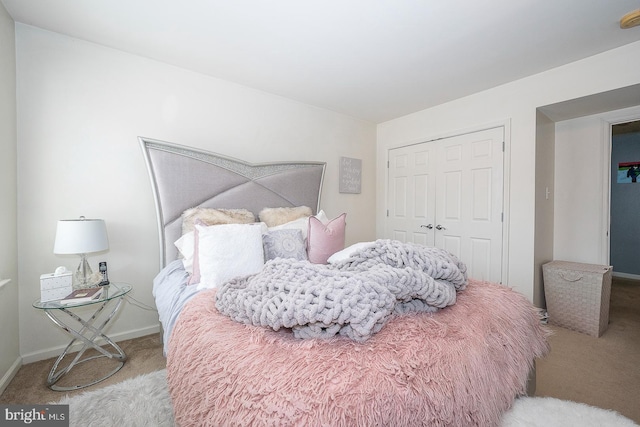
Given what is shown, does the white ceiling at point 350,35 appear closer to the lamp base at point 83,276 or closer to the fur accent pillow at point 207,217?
the fur accent pillow at point 207,217

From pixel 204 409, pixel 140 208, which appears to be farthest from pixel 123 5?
pixel 204 409

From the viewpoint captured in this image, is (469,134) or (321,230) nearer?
(321,230)

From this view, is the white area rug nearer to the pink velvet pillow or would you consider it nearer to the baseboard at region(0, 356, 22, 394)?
the baseboard at region(0, 356, 22, 394)

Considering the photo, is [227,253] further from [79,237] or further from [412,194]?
[412,194]

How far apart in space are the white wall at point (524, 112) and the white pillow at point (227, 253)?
2.64 m

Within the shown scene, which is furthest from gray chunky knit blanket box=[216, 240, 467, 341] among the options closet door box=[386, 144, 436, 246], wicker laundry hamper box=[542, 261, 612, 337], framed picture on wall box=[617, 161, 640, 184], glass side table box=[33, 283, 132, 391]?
framed picture on wall box=[617, 161, 640, 184]

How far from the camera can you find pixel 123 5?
1769 millimetres

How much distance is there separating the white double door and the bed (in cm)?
176

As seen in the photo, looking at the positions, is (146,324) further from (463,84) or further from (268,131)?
(463,84)

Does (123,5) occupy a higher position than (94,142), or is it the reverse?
(123,5)

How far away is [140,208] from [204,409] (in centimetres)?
209

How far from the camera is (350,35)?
207 cm

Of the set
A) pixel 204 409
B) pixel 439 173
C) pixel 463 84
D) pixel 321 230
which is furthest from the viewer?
pixel 439 173

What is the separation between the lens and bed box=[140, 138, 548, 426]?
0.70 m
